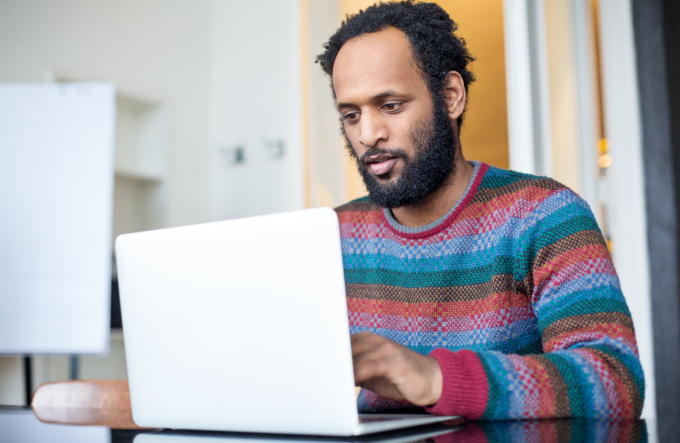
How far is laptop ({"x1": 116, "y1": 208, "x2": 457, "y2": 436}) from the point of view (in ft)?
1.94

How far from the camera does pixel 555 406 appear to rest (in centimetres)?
71

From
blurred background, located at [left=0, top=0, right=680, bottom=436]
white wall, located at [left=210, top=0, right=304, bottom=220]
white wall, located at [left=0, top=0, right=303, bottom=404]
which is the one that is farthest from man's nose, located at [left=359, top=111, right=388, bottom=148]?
white wall, located at [left=210, top=0, right=304, bottom=220]

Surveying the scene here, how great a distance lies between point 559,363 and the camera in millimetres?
734

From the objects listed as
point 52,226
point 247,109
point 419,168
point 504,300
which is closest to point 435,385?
point 504,300

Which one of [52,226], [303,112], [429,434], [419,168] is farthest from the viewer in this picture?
[303,112]

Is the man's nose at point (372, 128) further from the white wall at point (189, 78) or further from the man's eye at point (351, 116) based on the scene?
the white wall at point (189, 78)

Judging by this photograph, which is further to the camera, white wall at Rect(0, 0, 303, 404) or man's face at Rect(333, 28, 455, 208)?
white wall at Rect(0, 0, 303, 404)

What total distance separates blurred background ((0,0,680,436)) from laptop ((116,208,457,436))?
93 centimetres

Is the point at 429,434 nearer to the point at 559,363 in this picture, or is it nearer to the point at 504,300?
the point at 559,363

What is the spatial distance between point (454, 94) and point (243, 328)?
776mm

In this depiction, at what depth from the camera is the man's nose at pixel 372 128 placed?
1094 mm

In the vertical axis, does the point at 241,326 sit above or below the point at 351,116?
below

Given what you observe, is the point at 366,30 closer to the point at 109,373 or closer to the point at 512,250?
the point at 512,250

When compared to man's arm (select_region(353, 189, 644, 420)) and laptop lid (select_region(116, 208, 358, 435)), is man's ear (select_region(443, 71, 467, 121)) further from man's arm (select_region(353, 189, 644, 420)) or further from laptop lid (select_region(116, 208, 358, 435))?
laptop lid (select_region(116, 208, 358, 435))
